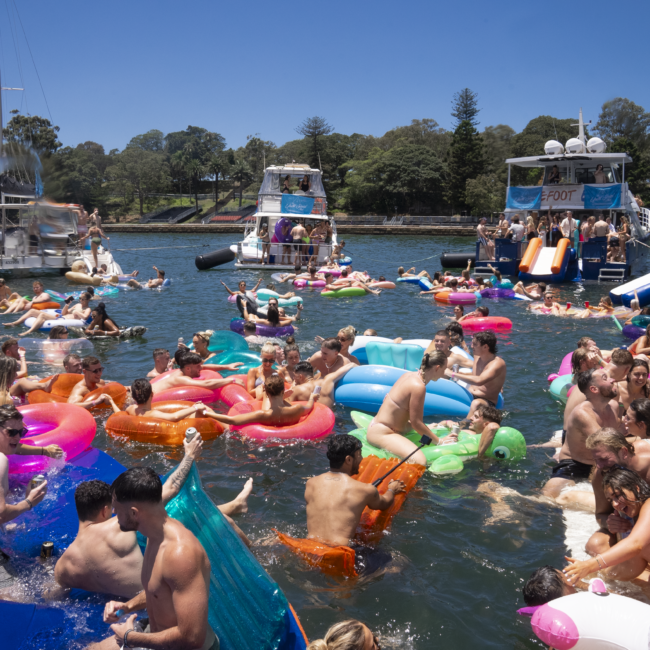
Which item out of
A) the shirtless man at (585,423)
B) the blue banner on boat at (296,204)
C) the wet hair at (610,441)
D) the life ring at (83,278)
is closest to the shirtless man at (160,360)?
the shirtless man at (585,423)

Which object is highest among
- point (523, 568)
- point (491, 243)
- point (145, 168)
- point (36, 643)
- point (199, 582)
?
point (145, 168)

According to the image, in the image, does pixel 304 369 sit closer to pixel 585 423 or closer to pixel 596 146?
pixel 585 423

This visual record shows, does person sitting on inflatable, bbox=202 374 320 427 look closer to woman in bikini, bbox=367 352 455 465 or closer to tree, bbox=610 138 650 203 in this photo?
woman in bikini, bbox=367 352 455 465

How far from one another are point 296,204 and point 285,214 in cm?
69

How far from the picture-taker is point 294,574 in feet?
15.0

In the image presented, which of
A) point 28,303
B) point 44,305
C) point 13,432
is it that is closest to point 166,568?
point 13,432

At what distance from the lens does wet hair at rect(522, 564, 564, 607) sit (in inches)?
147

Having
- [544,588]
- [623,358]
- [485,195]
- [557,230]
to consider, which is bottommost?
[544,588]

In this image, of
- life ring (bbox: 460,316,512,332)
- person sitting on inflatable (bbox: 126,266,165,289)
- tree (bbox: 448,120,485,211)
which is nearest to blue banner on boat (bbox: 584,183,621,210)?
life ring (bbox: 460,316,512,332)

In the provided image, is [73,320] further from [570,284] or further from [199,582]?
[570,284]

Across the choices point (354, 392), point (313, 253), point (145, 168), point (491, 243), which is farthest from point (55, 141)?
point (354, 392)

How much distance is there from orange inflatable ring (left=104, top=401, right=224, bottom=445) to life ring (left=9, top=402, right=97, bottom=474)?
23.3 inches

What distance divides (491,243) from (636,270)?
19.0ft

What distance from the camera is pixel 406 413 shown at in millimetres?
6344
